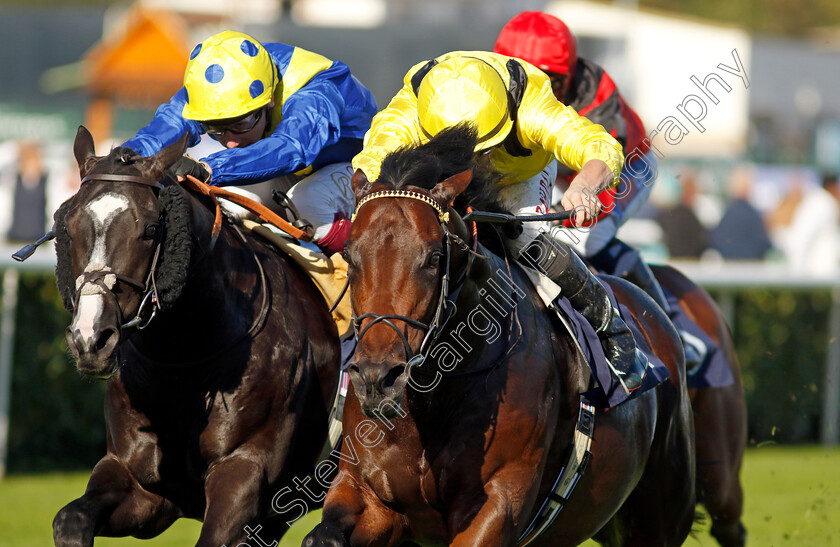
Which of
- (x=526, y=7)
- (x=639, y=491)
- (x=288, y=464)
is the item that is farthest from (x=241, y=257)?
(x=526, y=7)

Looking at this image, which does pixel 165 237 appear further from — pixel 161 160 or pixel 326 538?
pixel 326 538

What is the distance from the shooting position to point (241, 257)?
13.0 feet

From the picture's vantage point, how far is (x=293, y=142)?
411 centimetres

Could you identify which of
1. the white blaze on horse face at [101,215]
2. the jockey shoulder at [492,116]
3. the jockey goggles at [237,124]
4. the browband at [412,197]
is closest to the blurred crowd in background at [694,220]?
the jockey goggles at [237,124]

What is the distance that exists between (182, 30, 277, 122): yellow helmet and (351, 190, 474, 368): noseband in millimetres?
1145

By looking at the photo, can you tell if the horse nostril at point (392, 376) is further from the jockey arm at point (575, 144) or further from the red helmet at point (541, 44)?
the red helmet at point (541, 44)

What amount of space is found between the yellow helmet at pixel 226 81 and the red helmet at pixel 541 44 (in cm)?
136

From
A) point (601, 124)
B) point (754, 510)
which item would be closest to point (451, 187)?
point (601, 124)

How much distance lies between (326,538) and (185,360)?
993 mm

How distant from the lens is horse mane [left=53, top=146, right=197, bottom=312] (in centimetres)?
331

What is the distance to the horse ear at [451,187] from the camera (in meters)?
3.15

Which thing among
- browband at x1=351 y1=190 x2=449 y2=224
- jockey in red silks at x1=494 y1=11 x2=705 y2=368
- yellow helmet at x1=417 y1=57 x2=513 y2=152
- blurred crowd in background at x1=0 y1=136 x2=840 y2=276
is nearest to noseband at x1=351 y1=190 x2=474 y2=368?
browband at x1=351 y1=190 x2=449 y2=224

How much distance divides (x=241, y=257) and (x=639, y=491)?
188 centimetres

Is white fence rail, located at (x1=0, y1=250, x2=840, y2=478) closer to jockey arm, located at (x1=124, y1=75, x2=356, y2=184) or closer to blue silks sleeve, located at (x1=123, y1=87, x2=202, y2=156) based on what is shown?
jockey arm, located at (x1=124, y1=75, x2=356, y2=184)
